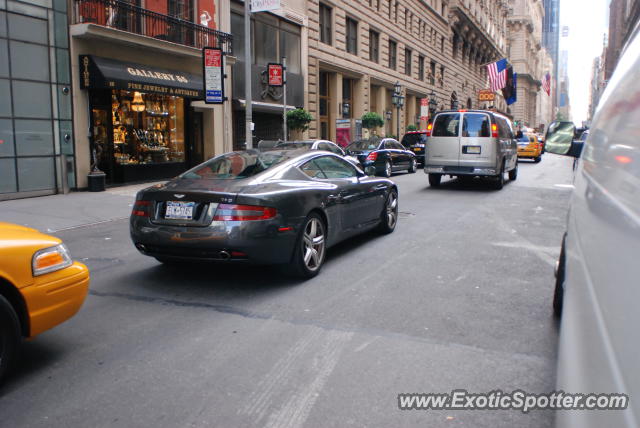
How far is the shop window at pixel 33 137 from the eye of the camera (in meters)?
14.5

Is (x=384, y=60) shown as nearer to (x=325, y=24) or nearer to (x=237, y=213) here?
(x=325, y=24)

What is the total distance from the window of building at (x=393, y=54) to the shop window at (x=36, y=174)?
29.8 meters

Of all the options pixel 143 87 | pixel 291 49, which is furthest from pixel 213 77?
pixel 291 49

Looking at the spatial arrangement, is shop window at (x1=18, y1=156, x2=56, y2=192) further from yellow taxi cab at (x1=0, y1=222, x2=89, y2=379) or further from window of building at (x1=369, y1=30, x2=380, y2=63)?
window of building at (x1=369, y1=30, x2=380, y2=63)

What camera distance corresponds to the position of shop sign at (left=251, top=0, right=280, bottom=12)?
16.9 m

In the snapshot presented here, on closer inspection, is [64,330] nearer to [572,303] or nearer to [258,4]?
[572,303]

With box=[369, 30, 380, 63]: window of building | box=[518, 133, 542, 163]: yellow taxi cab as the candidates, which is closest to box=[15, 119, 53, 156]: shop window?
box=[369, 30, 380, 63]: window of building

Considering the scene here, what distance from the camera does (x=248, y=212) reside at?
217 inches

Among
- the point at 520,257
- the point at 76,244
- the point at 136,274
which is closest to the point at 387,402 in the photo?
the point at 136,274

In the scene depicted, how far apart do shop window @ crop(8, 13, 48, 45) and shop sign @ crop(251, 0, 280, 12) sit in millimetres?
5897

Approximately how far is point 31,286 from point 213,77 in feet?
43.0

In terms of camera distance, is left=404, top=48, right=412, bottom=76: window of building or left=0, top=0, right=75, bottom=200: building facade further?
left=404, top=48, right=412, bottom=76: window of building

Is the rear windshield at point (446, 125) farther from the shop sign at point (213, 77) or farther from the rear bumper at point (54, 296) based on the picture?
the rear bumper at point (54, 296)

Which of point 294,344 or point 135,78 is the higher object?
point 135,78
